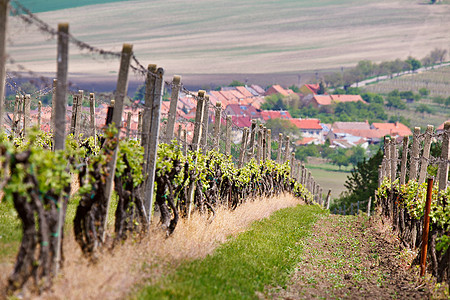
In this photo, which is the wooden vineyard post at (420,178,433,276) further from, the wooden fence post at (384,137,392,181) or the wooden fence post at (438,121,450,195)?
the wooden fence post at (384,137,392,181)

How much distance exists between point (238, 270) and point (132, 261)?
7.02 ft

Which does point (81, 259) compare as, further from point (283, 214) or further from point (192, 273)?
point (283, 214)

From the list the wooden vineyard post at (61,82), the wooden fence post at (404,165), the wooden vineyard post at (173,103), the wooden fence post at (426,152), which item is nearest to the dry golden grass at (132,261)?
the wooden vineyard post at (61,82)

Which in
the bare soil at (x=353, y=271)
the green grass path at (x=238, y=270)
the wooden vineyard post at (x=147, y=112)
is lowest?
the bare soil at (x=353, y=271)

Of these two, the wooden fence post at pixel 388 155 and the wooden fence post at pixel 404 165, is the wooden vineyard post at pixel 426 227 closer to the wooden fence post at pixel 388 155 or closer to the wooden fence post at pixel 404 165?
the wooden fence post at pixel 404 165

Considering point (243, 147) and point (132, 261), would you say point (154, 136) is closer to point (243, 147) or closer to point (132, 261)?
point (132, 261)

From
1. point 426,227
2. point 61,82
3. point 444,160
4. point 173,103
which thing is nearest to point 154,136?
point 173,103

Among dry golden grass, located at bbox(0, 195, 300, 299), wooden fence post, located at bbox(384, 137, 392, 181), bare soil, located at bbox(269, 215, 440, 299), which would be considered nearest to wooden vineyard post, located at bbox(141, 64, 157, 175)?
dry golden grass, located at bbox(0, 195, 300, 299)

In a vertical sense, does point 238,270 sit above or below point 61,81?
below

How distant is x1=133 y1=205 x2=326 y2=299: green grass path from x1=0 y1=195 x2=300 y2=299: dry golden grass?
20cm

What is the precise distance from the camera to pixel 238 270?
9.76m

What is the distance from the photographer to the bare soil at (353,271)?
10000mm

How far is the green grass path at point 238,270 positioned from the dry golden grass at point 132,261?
0.66ft

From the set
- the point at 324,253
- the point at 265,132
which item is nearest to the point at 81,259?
the point at 324,253
